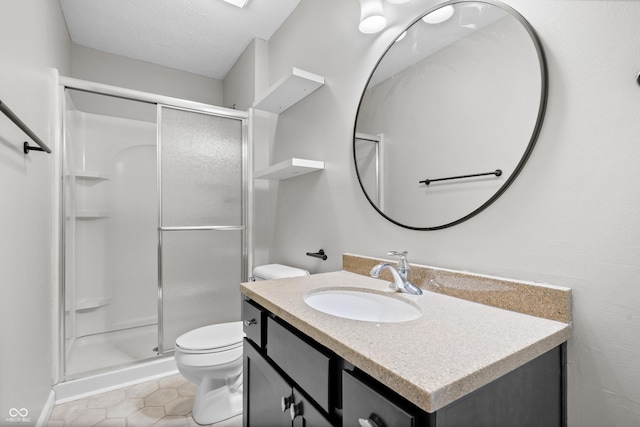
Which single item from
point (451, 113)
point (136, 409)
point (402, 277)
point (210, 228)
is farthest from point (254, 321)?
point (210, 228)

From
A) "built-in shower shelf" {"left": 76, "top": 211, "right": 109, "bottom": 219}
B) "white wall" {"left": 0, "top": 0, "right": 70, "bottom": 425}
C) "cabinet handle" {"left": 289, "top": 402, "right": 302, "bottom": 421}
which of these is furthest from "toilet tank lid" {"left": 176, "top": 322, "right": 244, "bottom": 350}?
"built-in shower shelf" {"left": 76, "top": 211, "right": 109, "bottom": 219}

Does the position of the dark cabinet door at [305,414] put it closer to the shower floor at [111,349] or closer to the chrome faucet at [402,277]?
the chrome faucet at [402,277]

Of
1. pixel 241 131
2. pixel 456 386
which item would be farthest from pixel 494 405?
pixel 241 131

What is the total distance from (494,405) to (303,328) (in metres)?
0.44

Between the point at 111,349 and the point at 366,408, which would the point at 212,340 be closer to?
the point at 366,408

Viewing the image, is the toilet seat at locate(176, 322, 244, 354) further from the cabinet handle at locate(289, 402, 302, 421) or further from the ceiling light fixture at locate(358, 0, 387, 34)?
the ceiling light fixture at locate(358, 0, 387, 34)

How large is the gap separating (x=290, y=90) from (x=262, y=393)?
1630 mm

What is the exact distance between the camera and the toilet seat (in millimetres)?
1582

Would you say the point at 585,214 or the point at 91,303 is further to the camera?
the point at 91,303

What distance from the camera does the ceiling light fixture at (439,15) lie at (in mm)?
1084

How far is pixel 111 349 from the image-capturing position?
8.20 ft

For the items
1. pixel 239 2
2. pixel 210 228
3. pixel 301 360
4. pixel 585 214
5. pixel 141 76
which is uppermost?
pixel 239 2

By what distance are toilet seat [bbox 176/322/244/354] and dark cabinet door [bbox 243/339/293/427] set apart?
1.55 feet

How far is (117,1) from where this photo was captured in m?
2.09
